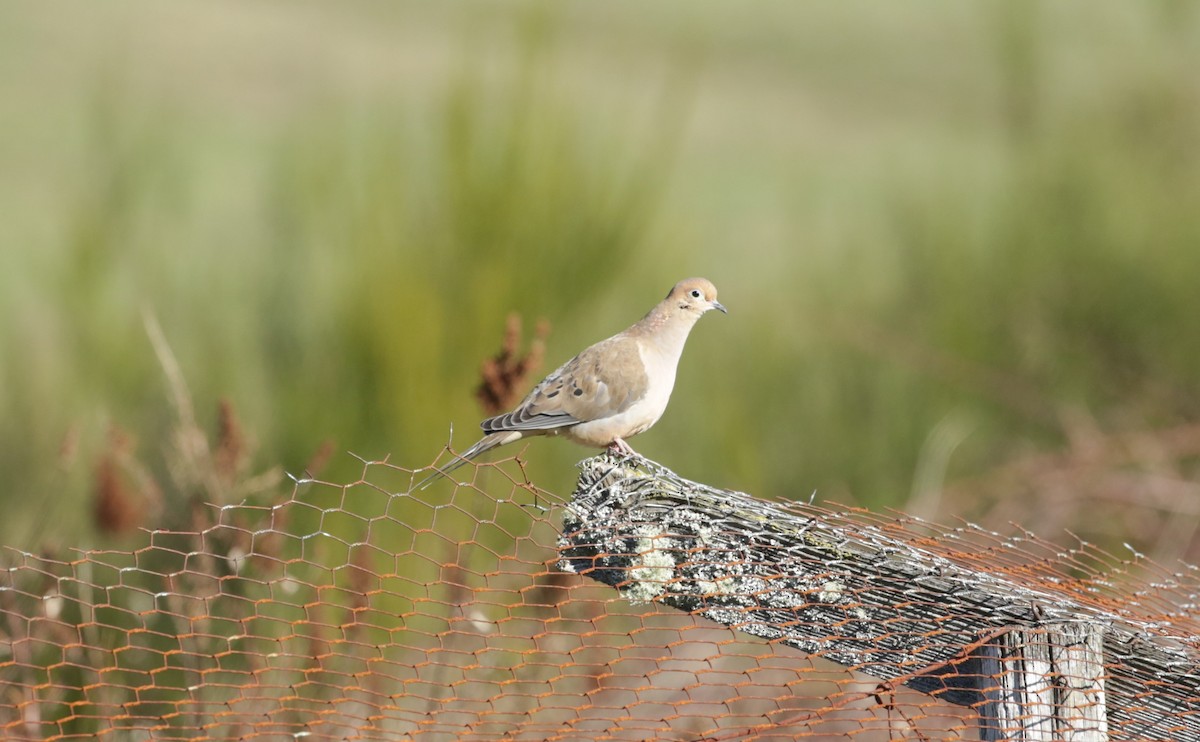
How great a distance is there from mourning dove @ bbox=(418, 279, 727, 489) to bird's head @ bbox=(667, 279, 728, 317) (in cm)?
30

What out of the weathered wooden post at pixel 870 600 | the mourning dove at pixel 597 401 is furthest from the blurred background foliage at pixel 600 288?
the weathered wooden post at pixel 870 600

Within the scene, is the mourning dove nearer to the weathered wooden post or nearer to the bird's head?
the bird's head

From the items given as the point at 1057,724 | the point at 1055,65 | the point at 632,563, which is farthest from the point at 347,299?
the point at 1055,65

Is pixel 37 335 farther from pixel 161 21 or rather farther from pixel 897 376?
pixel 161 21

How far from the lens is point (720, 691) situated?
525 cm

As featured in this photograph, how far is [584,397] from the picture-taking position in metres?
3.75

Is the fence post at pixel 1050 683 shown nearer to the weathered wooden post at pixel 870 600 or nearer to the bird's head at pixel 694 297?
the weathered wooden post at pixel 870 600

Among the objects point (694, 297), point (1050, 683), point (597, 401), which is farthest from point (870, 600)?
point (694, 297)

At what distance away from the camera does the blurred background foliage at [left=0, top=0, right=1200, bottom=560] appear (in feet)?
15.9

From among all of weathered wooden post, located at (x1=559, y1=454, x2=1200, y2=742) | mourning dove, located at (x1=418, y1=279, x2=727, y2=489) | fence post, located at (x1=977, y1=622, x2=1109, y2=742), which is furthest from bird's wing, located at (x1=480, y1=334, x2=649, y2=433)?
fence post, located at (x1=977, y1=622, x2=1109, y2=742)

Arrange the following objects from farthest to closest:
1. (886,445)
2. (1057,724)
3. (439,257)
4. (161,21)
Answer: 1. (161,21)
2. (886,445)
3. (439,257)
4. (1057,724)

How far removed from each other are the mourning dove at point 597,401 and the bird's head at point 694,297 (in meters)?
0.30

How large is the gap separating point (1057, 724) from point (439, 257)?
3.06 m

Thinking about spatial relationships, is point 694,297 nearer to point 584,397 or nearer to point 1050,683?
point 584,397
